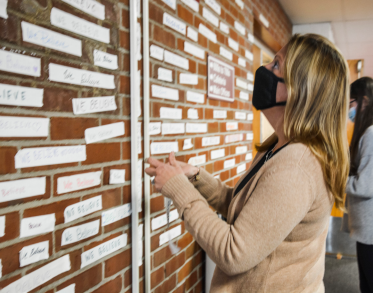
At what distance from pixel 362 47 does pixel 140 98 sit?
5.77 metres

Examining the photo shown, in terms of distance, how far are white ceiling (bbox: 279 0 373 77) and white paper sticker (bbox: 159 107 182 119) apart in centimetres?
293

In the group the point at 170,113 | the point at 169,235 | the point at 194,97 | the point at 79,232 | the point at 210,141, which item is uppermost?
the point at 194,97

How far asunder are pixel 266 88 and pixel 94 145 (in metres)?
0.67

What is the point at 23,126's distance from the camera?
0.83 meters

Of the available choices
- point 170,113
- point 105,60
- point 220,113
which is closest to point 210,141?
point 220,113

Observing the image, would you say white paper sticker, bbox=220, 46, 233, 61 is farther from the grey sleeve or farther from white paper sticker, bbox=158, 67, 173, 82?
the grey sleeve

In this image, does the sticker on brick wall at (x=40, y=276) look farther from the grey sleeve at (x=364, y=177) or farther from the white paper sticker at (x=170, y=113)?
the grey sleeve at (x=364, y=177)

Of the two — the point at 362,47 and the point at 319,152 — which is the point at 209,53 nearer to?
the point at 319,152

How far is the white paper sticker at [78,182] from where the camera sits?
0.95 m

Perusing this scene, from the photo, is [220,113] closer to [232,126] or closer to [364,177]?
[232,126]

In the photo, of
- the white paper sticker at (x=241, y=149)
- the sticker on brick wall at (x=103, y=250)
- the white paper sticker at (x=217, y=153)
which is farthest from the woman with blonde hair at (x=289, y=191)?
the white paper sticker at (x=241, y=149)

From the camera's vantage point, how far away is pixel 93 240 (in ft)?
3.55

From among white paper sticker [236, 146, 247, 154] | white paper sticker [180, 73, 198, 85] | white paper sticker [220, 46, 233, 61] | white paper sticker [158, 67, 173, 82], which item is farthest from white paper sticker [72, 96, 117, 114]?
white paper sticker [236, 146, 247, 154]

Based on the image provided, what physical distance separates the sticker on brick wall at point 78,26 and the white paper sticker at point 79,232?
65 cm
